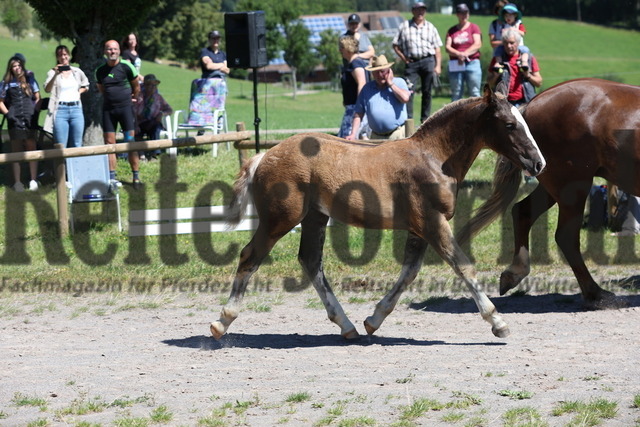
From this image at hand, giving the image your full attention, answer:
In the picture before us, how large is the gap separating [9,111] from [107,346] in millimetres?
8123

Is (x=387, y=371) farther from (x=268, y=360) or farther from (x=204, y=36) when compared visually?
(x=204, y=36)

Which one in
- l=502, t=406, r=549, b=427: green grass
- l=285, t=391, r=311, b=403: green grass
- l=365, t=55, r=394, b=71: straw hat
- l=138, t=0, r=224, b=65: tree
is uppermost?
l=138, t=0, r=224, b=65: tree

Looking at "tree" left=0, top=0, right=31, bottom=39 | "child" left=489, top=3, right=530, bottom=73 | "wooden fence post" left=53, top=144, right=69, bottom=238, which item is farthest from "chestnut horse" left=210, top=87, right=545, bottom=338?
"tree" left=0, top=0, right=31, bottom=39

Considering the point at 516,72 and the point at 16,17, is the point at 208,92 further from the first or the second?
the point at 16,17

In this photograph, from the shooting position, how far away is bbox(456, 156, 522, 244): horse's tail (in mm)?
7961

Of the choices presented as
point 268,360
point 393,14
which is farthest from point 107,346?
point 393,14

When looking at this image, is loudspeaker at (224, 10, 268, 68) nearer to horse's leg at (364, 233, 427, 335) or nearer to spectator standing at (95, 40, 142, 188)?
spectator standing at (95, 40, 142, 188)

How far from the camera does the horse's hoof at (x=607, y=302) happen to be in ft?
24.7

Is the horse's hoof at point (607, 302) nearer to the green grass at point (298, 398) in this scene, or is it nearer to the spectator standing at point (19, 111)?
the green grass at point (298, 398)

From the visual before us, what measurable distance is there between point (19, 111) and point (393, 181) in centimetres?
912

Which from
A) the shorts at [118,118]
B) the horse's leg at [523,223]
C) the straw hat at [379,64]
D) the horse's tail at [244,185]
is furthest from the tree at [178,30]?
the horse's tail at [244,185]

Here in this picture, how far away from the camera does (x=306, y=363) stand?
242 inches

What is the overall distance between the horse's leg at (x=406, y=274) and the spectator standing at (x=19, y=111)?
8323 mm

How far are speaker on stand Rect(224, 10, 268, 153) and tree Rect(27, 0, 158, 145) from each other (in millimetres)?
3559
